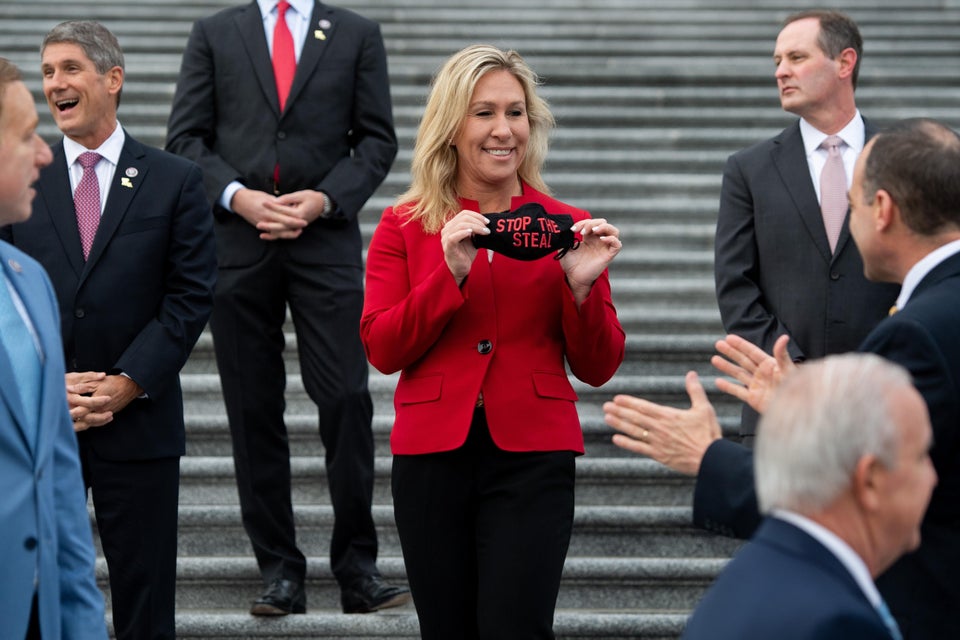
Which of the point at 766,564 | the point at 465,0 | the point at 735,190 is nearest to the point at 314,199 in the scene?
the point at 735,190

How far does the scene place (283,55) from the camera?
5.03m

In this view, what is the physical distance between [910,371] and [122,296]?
2.23m

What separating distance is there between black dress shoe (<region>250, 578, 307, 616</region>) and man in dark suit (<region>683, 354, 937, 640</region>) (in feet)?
9.64

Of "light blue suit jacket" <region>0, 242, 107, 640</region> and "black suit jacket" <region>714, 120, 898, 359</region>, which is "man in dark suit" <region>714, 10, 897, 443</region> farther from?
"light blue suit jacket" <region>0, 242, 107, 640</region>

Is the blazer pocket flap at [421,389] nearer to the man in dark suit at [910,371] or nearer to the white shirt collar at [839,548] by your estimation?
the man in dark suit at [910,371]

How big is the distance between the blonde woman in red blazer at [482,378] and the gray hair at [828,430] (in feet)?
4.83

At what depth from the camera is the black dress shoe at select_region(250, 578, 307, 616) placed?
4805 mm

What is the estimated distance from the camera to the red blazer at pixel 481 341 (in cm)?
350

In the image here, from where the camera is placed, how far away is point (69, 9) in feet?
29.7

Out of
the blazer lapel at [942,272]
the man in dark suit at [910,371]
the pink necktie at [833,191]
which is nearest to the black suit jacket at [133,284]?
the man in dark suit at [910,371]

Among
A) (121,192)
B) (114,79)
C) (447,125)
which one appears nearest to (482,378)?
(447,125)

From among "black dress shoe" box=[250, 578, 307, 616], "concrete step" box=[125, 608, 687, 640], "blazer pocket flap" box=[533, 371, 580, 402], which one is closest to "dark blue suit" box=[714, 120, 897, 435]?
"concrete step" box=[125, 608, 687, 640]

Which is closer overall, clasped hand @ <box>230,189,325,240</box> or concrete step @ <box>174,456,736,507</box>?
clasped hand @ <box>230,189,325,240</box>

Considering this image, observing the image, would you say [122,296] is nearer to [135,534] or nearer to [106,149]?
[106,149]
